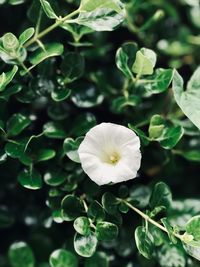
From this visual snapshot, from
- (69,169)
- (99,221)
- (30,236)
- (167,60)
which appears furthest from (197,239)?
(167,60)

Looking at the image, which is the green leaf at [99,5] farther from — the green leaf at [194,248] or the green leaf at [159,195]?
the green leaf at [194,248]

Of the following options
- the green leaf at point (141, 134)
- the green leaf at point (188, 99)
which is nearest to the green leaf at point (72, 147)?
the green leaf at point (141, 134)

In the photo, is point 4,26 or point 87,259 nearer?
point 87,259

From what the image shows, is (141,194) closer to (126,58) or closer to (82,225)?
(82,225)

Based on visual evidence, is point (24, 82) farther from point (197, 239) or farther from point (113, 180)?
point (197, 239)

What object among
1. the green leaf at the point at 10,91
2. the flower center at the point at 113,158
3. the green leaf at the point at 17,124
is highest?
the green leaf at the point at 10,91

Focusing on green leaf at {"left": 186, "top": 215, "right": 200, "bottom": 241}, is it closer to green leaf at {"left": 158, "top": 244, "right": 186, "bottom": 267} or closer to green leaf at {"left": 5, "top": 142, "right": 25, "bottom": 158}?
green leaf at {"left": 158, "top": 244, "right": 186, "bottom": 267}

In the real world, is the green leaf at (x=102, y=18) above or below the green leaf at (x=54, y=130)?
above
